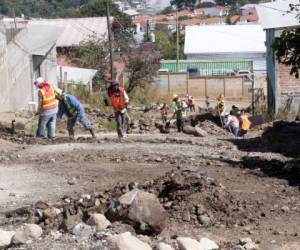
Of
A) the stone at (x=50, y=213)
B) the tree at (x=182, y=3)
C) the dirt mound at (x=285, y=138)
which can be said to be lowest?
the dirt mound at (x=285, y=138)

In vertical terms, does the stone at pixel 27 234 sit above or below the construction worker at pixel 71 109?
below


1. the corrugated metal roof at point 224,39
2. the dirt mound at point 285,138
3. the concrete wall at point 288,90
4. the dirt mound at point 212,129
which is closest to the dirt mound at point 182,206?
the dirt mound at point 285,138

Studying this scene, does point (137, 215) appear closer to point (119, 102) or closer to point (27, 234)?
point (27, 234)

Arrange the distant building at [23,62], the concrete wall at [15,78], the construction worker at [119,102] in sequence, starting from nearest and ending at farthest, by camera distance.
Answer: the construction worker at [119,102] → the concrete wall at [15,78] → the distant building at [23,62]

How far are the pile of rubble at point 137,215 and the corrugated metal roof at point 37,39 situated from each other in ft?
67.4

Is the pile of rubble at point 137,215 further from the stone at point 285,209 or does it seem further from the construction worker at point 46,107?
the construction worker at point 46,107

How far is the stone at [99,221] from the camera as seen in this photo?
24.3 ft

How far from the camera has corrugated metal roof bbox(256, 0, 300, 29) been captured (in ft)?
90.7

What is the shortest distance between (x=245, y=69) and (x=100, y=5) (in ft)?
79.9

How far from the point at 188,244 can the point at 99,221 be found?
3.24 feet

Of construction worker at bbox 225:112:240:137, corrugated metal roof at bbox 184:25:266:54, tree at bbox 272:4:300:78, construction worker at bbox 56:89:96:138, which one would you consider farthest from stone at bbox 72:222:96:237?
corrugated metal roof at bbox 184:25:266:54

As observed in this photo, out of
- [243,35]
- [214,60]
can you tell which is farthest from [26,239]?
[243,35]

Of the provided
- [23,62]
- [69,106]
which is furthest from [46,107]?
[23,62]

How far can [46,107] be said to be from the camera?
16.1 m
